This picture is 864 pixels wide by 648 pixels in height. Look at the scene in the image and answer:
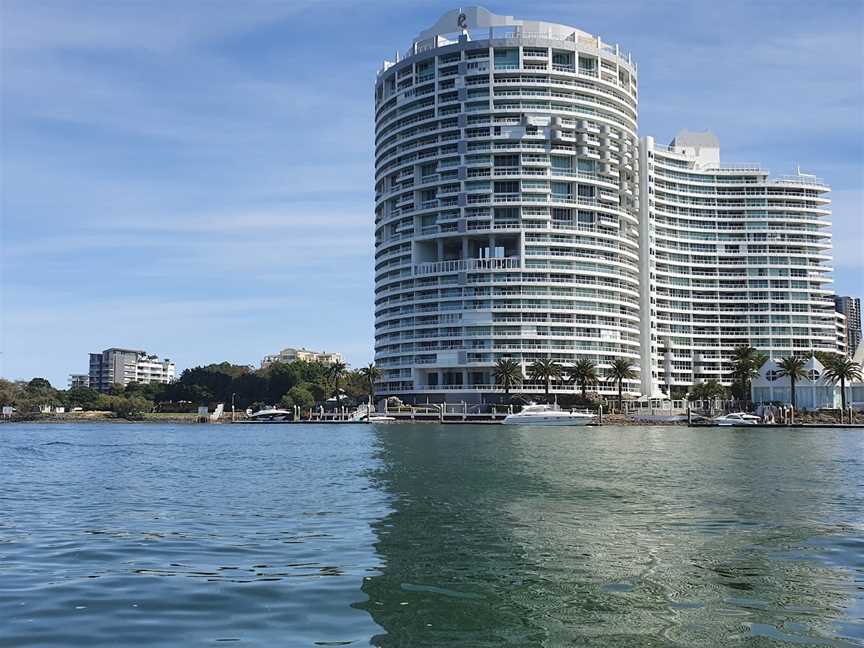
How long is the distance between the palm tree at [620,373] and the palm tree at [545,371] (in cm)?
1185

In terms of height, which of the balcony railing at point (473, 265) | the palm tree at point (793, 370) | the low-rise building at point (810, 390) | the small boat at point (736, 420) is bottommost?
the small boat at point (736, 420)

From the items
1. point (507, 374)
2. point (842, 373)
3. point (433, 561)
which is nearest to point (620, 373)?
point (507, 374)

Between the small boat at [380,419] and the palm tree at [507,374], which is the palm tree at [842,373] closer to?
the palm tree at [507,374]

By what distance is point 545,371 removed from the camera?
172 meters

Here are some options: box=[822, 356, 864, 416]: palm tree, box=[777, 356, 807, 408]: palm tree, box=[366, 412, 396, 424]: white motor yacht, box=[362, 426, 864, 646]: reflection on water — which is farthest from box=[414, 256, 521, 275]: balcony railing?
box=[362, 426, 864, 646]: reflection on water

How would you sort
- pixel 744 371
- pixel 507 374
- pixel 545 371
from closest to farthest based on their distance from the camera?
1. pixel 545 371
2. pixel 507 374
3. pixel 744 371

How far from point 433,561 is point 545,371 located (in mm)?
151070

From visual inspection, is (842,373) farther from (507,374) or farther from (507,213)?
(507,213)

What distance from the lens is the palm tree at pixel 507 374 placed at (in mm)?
172500

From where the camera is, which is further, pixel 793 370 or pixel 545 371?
pixel 545 371

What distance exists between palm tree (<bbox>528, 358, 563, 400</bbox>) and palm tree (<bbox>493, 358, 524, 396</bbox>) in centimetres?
311

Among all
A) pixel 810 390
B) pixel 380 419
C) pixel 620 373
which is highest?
pixel 620 373

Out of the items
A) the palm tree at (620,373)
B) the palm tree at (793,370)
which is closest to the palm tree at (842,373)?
the palm tree at (793,370)

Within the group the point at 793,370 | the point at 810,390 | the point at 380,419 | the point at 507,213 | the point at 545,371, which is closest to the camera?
the point at 793,370
